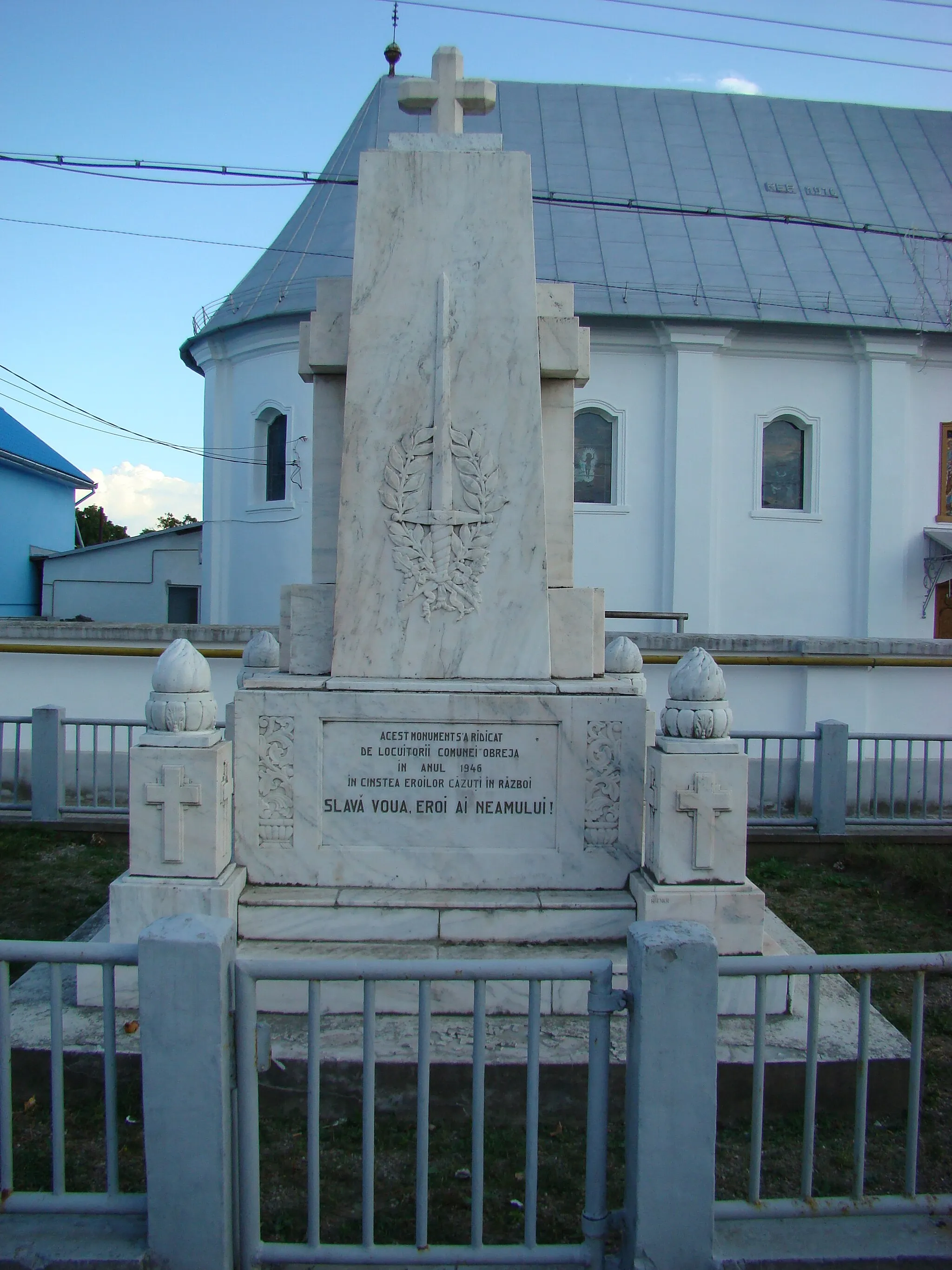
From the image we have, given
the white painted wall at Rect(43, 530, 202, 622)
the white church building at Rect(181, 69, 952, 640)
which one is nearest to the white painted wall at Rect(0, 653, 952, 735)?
the white church building at Rect(181, 69, 952, 640)

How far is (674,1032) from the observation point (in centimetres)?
239

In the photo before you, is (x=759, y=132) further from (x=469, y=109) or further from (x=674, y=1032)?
(x=674, y=1032)

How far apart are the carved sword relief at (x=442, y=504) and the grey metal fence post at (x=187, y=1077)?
2.48m

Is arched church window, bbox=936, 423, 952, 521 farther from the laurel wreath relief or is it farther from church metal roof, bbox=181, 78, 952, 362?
the laurel wreath relief

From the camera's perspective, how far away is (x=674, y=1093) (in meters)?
2.40

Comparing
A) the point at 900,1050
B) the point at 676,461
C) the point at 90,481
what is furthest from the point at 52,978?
the point at 90,481

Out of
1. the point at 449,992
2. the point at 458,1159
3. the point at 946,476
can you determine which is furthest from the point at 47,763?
the point at 946,476

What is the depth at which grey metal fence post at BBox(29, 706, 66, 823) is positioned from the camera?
28.2 feet

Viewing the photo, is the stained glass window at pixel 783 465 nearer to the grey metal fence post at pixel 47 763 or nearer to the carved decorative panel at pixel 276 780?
the grey metal fence post at pixel 47 763

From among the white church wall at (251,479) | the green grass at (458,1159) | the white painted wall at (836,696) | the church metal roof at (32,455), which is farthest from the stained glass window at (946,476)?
the church metal roof at (32,455)

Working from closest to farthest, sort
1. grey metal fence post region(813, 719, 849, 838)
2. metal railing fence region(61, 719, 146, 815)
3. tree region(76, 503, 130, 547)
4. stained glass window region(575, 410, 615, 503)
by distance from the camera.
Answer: grey metal fence post region(813, 719, 849, 838) < metal railing fence region(61, 719, 146, 815) < stained glass window region(575, 410, 615, 503) < tree region(76, 503, 130, 547)

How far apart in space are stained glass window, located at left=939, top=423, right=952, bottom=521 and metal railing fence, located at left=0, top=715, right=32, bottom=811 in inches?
682

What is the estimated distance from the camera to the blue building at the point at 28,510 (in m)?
25.6

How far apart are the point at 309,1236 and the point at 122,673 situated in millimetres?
9453
